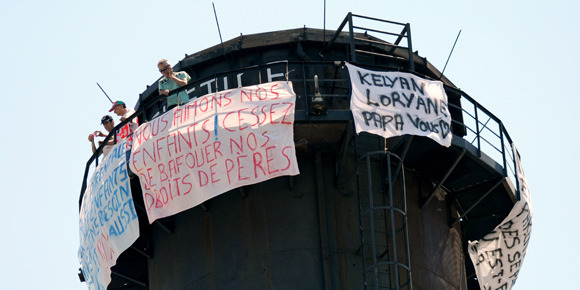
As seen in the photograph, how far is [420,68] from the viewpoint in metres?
28.3

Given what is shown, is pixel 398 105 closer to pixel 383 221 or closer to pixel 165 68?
pixel 383 221

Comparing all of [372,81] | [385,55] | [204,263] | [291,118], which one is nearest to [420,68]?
[385,55]

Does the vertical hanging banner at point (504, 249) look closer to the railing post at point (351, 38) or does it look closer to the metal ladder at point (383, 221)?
the metal ladder at point (383, 221)

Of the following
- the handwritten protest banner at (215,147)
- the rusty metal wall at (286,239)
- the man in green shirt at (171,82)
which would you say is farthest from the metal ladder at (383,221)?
the man in green shirt at (171,82)

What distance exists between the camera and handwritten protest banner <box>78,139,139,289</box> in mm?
25656

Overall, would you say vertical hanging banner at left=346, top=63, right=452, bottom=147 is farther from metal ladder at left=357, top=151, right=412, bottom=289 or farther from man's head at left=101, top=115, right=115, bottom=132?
man's head at left=101, top=115, right=115, bottom=132

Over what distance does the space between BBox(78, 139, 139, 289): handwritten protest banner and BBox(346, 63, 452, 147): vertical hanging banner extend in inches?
207

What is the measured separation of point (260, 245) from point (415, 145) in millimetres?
4157

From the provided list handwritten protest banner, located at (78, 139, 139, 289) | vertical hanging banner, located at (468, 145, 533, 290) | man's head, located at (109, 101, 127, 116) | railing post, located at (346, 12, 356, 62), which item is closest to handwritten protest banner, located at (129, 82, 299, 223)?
handwritten protest banner, located at (78, 139, 139, 289)

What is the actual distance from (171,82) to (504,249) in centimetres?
853

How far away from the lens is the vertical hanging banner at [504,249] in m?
27.6

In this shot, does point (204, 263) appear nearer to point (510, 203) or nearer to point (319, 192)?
point (319, 192)

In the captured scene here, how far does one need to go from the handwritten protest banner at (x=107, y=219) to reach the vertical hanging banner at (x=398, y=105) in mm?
5266

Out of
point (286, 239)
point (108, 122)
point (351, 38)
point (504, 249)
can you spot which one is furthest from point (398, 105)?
point (108, 122)
